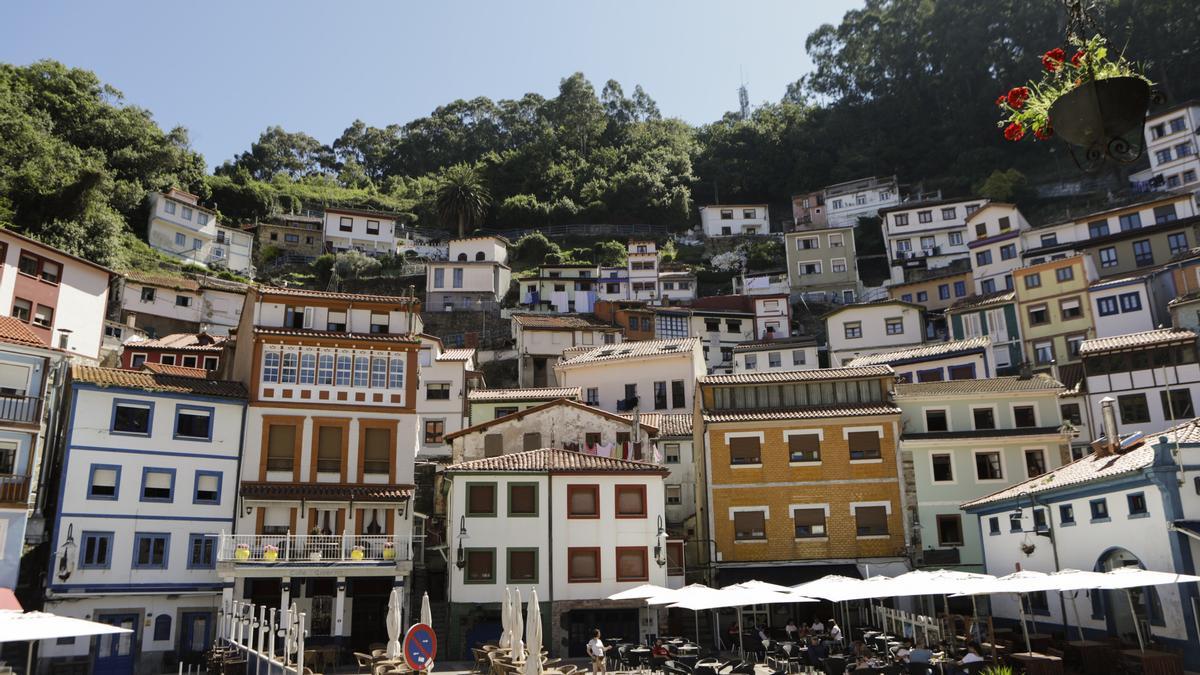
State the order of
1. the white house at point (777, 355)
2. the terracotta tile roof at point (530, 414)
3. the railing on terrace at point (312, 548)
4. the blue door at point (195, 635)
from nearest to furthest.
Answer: the railing on terrace at point (312, 548), the blue door at point (195, 635), the terracotta tile roof at point (530, 414), the white house at point (777, 355)

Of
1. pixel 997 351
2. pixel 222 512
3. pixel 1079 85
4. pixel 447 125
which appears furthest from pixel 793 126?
pixel 1079 85

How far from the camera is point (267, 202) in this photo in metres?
99.6

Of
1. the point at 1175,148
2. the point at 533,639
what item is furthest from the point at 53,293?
the point at 1175,148

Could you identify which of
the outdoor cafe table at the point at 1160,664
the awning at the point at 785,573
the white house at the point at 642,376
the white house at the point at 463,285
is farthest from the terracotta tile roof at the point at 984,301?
the outdoor cafe table at the point at 1160,664

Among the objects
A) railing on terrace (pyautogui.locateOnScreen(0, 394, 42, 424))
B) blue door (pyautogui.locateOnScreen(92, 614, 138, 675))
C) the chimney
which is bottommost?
blue door (pyautogui.locateOnScreen(92, 614, 138, 675))

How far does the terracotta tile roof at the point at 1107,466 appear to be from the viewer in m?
24.0

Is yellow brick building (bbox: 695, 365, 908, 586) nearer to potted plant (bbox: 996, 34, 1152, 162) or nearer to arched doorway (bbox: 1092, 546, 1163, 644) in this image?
arched doorway (bbox: 1092, 546, 1163, 644)

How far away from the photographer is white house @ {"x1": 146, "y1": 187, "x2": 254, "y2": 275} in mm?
81188

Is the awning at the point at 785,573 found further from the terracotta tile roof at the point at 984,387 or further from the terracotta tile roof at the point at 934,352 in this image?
the terracotta tile roof at the point at 934,352

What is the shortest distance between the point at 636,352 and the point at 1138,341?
84.1ft

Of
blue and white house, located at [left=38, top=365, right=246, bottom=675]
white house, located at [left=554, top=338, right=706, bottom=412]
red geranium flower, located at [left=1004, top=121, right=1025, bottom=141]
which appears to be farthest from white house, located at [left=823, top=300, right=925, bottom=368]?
red geranium flower, located at [left=1004, top=121, right=1025, bottom=141]

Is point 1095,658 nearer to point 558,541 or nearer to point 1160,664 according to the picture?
point 1160,664

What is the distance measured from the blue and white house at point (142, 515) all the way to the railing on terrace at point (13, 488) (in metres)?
1.51

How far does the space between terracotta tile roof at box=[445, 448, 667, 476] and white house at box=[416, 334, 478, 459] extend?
57.7 ft
